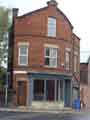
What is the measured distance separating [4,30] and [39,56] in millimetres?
5570

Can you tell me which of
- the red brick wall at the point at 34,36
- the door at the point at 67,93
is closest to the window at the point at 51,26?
the red brick wall at the point at 34,36

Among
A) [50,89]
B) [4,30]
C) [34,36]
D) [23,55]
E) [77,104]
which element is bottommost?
[77,104]

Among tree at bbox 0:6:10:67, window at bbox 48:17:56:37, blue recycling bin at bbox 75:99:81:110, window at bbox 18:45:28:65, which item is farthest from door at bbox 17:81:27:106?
blue recycling bin at bbox 75:99:81:110

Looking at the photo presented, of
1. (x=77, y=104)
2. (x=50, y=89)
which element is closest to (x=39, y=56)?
(x=50, y=89)

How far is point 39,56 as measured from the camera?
169ft

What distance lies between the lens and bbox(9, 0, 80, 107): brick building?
168 feet

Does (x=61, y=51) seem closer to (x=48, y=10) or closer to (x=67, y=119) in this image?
(x=48, y=10)

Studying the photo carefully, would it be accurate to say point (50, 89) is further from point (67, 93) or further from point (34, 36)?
point (34, 36)

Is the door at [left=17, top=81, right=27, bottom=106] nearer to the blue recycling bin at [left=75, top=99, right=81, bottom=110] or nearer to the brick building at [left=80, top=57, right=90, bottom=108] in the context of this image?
the blue recycling bin at [left=75, top=99, right=81, bottom=110]

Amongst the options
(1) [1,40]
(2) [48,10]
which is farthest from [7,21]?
(2) [48,10]

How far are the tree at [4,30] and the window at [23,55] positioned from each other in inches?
92.0

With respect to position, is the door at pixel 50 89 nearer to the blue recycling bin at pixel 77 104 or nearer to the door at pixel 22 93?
the door at pixel 22 93

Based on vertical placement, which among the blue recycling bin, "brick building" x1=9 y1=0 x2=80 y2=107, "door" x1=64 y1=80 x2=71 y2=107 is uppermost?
"brick building" x1=9 y1=0 x2=80 y2=107

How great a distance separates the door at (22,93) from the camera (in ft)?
167
